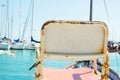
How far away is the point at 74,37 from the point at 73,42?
51 millimetres

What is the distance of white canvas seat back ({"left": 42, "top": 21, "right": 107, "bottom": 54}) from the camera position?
9.80 ft

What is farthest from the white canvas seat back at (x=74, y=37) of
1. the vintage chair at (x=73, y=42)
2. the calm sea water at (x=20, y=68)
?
the calm sea water at (x=20, y=68)

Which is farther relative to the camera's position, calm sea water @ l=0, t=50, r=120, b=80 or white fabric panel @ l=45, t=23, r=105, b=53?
calm sea water @ l=0, t=50, r=120, b=80

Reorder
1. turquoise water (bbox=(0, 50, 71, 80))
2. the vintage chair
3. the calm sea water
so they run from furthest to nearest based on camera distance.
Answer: turquoise water (bbox=(0, 50, 71, 80)), the calm sea water, the vintage chair

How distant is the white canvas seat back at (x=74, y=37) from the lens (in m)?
2.99

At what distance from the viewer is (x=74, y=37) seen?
3.08 metres

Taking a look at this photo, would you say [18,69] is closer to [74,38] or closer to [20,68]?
[20,68]

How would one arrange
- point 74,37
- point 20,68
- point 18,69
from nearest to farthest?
point 74,37 < point 18,69 < point 20,68

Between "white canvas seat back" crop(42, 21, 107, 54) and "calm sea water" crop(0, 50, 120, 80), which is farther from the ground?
"white canvas seat back" crop(42, 21, 107, 54)

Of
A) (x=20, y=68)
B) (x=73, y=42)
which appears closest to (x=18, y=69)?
(x=20, y=68)

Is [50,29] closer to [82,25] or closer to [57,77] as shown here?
[82,25]

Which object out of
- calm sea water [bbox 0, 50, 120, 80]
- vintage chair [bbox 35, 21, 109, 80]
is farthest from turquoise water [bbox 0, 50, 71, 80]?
vintage chair [bbox 35, 21, 109, 80]

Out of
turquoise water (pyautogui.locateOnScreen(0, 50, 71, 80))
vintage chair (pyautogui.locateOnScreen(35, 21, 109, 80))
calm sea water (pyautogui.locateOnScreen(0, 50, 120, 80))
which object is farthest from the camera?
turquoise water (pyautogui.locateOnScreen(0, 50, 71, 80))

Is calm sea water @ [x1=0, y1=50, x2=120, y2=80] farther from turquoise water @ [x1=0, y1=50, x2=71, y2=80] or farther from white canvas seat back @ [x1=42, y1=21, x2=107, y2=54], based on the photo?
white canvas seat back @ [x1=42, y1=21, x2=107, y2=54]
